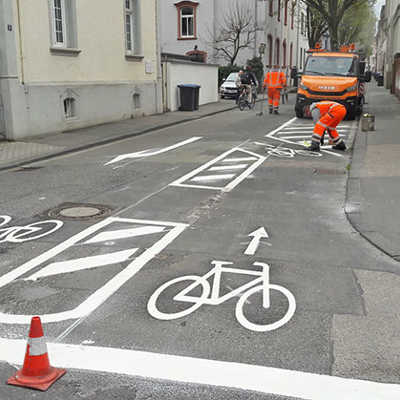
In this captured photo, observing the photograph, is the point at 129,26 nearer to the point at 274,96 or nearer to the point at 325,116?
the point at 274,96

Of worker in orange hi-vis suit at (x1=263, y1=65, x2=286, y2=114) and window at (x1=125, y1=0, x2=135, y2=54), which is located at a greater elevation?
window at (x1=125, y1=0, x2=135, y2=54)

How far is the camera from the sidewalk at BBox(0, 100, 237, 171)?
42.9ft

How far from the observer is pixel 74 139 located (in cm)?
1603

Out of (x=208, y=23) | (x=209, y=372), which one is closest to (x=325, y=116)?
(x=209, y=372)

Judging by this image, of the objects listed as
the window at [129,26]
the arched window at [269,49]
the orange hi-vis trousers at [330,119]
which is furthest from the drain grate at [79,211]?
the arched window at [269,49]

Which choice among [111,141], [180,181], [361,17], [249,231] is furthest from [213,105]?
[361,17]

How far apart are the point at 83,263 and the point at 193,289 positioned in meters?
1.37

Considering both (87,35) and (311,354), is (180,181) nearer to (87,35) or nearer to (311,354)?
(311,354)

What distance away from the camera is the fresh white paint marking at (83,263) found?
5.52 metres

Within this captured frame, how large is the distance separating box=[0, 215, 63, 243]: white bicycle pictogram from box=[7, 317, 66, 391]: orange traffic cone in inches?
130

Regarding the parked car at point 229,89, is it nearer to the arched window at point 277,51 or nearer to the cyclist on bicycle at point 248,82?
the cyclist on bicycle at point 248,82

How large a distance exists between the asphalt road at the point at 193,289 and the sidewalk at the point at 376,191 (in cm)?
21

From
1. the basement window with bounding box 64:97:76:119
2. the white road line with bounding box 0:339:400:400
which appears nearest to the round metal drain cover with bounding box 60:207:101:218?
the white road line with bounding box 0:339:400:400

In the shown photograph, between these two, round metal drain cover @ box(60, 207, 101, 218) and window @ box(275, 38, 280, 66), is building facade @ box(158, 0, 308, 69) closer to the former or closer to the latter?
window @ box(275, 38, 280, 66)
